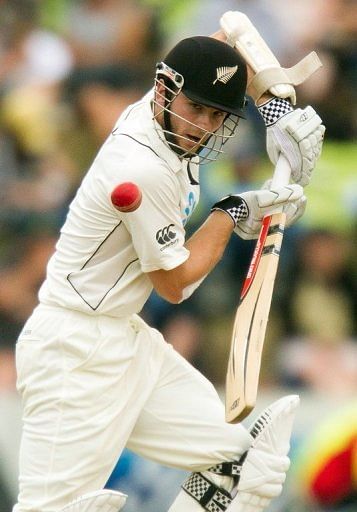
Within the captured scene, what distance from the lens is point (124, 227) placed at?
12.2 feet

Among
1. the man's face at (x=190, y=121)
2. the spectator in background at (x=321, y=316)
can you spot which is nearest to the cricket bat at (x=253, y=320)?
the man's face at (x=190, y=121)

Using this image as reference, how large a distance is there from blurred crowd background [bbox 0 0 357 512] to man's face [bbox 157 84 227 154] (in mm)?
2350

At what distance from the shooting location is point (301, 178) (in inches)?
157

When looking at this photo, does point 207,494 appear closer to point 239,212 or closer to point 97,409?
point 97,409

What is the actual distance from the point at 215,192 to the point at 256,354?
2396mm

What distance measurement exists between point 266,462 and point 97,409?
1.86 ft

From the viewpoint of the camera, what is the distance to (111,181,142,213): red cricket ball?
3.48m

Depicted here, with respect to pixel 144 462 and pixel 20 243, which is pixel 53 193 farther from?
pixel 144 462

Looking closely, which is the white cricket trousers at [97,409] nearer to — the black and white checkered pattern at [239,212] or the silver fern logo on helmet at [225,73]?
the black and white checkered pattern at [239,212]

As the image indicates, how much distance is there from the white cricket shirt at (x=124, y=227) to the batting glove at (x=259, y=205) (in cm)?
14

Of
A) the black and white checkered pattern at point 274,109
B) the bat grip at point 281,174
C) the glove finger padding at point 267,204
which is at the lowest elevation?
the glove finger padding at point 267,204

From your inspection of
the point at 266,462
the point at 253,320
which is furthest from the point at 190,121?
the point at 266,462

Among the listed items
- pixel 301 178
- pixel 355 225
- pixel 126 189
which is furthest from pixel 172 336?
pixel 126 189

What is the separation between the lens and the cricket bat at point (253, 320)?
3682 millimetres
